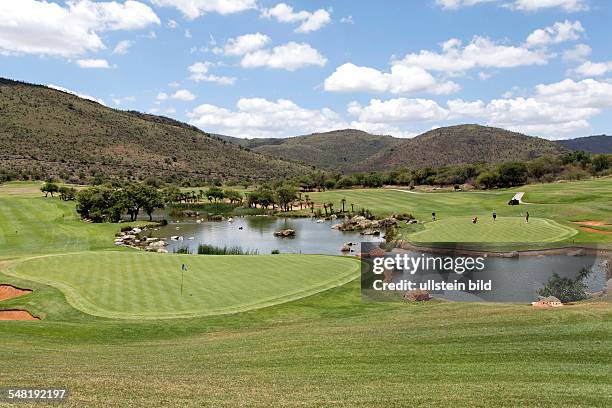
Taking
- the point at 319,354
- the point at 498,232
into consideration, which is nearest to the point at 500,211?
the point at 498,232

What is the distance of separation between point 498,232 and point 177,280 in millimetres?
32622

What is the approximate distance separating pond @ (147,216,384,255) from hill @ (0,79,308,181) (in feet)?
220

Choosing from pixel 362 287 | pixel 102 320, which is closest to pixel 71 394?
pixel 102 320

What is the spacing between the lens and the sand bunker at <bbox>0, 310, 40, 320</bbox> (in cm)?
2374

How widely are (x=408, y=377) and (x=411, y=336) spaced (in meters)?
4.02

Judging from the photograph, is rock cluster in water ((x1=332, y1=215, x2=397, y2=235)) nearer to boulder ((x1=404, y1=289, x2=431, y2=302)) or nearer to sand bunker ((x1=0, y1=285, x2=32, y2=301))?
boulder ((x1=404, y1=289, x2=431, y2=302))

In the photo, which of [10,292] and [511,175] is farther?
[511,175]

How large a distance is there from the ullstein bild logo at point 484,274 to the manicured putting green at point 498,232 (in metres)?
4.53

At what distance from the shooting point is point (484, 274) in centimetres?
Result: 3322

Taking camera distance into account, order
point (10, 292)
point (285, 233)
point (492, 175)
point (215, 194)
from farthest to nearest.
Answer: point (215, 194)
point (492, 175)
point (285, 233)
point (10, 292)

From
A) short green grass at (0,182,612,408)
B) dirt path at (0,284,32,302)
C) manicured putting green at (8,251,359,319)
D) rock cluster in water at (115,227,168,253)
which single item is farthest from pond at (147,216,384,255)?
short green grass at (0,182,612,408)

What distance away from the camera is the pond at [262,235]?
64125 mm

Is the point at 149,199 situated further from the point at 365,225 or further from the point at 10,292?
the point at 10,292

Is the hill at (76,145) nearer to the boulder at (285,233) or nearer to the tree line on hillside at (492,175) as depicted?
the tree line on hillside at (492,175)
